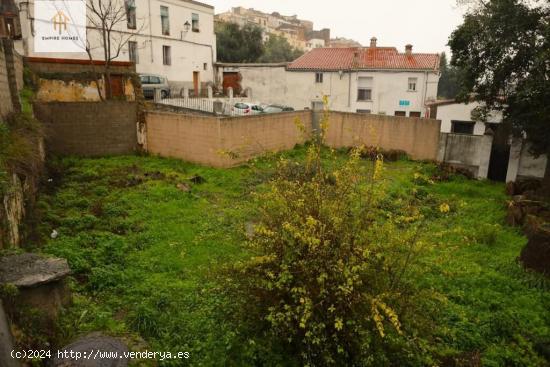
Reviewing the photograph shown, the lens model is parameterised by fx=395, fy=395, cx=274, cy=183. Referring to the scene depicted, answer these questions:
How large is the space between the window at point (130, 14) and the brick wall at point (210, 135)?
1281 centimetres

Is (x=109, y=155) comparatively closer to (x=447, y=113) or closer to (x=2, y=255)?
(x=2, y=255)

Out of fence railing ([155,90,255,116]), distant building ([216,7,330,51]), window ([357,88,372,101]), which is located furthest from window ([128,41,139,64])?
distant building ([216,7,330,51])

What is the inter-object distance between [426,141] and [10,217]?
46.4 ft

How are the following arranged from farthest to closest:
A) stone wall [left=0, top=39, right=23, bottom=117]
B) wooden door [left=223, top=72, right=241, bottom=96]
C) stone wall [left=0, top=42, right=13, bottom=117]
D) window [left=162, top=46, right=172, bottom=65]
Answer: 1. wooden door [left=223, top=72, right=241, bottom=96]
2. window [left=162, top=46, right=172, bottom=65]
3. stone wall [left=0, top=39, right=23, bottom=117]
4. stone wall [left=0, top=42, right=13, bottom=117]

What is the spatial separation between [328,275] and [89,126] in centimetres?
1328

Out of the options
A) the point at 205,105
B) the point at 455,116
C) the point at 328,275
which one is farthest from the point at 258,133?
the point at 328,275

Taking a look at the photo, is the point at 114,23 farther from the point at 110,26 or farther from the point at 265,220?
the point at 265,220

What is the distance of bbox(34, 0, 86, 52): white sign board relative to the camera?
20719 millimetres

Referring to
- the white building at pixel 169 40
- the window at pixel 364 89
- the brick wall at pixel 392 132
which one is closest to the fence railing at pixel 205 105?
the brick wall at pixel 392 132

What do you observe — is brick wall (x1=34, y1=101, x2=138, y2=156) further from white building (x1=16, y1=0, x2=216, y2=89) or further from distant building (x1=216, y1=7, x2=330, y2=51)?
distant building (x1=216, y1=7, x2=330, y2=51)

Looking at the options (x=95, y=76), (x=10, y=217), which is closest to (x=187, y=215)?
(x=10, y=217)

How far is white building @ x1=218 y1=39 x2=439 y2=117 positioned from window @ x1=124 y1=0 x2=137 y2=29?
25.6 ft

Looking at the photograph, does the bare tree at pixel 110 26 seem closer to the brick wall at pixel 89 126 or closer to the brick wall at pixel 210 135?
the brick wall at pixel 89 126

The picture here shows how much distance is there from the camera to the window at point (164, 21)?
88.2 ft
